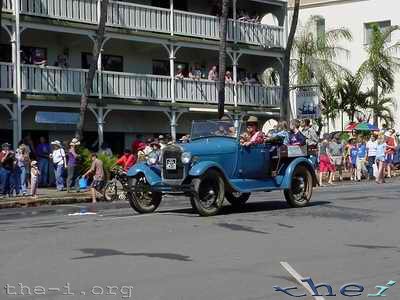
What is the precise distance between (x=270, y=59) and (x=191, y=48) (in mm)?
5696

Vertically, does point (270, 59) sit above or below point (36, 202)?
Result: above

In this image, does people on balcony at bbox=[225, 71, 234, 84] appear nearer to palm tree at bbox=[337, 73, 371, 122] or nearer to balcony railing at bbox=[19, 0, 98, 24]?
balcony railing at bbox=[19, 0, 98, 24]

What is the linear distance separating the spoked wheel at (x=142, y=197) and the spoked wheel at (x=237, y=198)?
1.63m

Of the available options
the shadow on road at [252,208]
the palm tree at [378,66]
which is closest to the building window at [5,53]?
the shadow on road at [252,208]

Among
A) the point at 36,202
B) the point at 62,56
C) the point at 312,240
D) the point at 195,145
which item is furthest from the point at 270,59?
the point at 312,240

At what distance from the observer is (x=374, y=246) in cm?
1109

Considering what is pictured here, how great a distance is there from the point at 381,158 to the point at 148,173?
1430 cm

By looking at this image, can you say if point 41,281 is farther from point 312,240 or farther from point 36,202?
point 36,202

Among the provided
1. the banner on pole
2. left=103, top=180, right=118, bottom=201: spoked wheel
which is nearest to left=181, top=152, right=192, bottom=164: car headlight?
left=103, top=180, right=118, bottom=201: spoked wheel

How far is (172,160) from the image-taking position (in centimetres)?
1471

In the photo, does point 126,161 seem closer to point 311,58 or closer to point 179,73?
point 179,73

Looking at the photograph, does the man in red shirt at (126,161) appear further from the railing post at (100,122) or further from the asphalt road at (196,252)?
the asphalt road at (196,252)

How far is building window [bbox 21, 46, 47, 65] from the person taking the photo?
28.5 meters

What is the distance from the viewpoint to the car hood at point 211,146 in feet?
48.5
